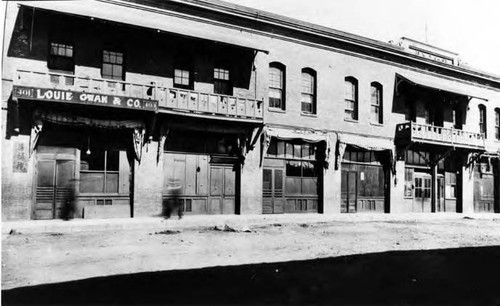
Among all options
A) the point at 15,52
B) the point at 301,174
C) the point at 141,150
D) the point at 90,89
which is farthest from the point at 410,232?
the point at 15,52

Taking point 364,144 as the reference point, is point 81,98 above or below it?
above

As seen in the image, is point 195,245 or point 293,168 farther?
point 293,168

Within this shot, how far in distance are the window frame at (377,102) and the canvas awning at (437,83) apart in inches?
55.4

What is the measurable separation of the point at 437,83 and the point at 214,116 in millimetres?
15461

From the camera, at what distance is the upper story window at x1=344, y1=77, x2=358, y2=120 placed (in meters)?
21.8

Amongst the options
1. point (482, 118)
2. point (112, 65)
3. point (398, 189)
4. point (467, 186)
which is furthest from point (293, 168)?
point (482, 118)

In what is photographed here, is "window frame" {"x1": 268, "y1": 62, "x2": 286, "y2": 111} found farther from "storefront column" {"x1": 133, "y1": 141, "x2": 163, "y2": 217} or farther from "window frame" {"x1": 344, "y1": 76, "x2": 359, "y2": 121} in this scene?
"storefront column" {"x1": 133, "y1": 141, "x2": 163, "y2": 217}

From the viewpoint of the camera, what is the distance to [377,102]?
2286 cm

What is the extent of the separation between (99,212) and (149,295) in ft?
33.6

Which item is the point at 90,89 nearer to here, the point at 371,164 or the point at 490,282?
the point at 490,282

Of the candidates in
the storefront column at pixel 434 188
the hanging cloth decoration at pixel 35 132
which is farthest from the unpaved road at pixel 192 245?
the storefront column at pixel 434 188

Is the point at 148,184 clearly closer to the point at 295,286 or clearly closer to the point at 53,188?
the point at 53,188

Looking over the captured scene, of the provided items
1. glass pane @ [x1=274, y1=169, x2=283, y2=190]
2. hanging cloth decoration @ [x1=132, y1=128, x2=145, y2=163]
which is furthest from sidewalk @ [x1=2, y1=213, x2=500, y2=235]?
hanging cloth decoration @ [x1=132, y1=128, x2=145, y2=163]

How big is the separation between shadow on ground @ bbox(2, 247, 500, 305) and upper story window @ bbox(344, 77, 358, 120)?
1379 cm
